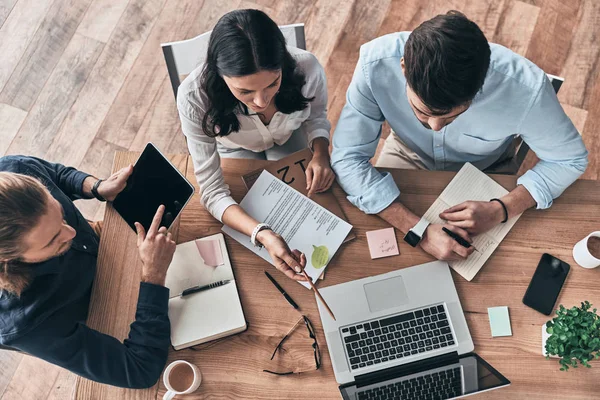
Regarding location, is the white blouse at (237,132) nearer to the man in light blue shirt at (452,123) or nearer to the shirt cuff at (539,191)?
the man in light blue shirt at (452,123)

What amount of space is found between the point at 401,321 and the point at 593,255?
1.69 ft

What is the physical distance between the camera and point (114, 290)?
1.29m

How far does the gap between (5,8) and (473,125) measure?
2.40m

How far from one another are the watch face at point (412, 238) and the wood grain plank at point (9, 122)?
1.96 m

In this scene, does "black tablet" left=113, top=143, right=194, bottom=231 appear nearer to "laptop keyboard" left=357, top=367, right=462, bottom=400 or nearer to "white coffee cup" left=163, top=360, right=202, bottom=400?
"white coffee cup" left=163, top=360, right=202, bottom=400

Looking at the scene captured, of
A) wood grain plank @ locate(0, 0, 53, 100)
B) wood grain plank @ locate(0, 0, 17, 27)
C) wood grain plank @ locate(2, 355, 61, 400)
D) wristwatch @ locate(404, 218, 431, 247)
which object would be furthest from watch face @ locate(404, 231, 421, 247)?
wood grain plank @ locate(0, 0, 17, 27)

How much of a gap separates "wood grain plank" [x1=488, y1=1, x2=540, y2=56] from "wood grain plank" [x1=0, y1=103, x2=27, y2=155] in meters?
2.29

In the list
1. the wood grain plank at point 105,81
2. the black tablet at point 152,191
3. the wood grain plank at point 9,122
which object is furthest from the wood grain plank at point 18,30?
the black tablet at point 152,191

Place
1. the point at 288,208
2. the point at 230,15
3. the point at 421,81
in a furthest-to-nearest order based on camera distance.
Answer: the point at 288,208
the point at 230,15
the point at 421,81

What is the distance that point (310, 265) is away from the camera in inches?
51.1

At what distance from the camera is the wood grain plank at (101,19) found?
2459mm

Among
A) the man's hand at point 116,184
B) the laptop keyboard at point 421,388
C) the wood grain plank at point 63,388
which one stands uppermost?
the man's hand at point 116,184

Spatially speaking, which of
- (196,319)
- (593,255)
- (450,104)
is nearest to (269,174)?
(196,319)

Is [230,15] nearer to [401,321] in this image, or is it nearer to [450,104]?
[450,104]
